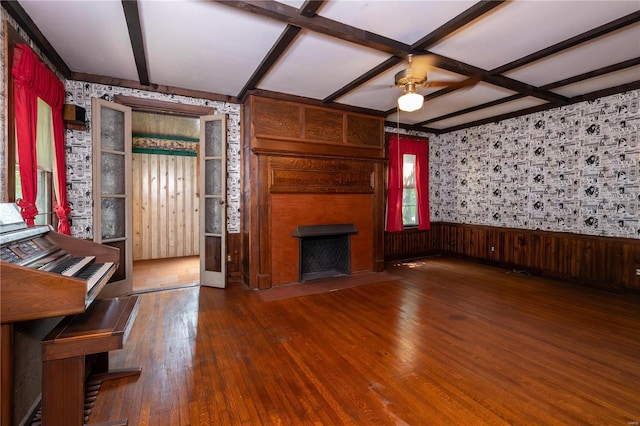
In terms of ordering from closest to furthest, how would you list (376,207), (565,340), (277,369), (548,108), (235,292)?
(277,369) < (565,340) < (235,292) < (548,108) < (376,207)

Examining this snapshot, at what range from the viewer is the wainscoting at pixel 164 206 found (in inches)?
237

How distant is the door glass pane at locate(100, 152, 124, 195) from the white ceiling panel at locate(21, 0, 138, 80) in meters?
1.00

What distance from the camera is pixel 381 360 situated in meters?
2.26

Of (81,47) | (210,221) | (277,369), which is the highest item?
(81,47)

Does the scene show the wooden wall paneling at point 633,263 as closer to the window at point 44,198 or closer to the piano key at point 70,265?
the piano key at point 70,265

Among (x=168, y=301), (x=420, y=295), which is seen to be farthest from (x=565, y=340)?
(x=168, y=301)

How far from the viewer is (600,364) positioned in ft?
7.22

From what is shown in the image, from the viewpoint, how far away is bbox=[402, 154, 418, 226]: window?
5.99 metres

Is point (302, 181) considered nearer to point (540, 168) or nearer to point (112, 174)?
point (112, 174)

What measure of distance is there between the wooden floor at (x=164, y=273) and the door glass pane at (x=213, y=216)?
93 cm

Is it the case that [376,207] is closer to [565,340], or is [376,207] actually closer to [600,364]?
[565,340]

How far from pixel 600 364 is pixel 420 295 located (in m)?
1.78

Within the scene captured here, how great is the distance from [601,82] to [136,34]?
5.34 metres

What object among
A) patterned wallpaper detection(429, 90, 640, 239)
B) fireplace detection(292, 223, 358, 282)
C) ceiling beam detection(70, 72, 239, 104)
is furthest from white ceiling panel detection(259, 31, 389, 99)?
patterned wallpaper detection(429, 90, 640, 239)
